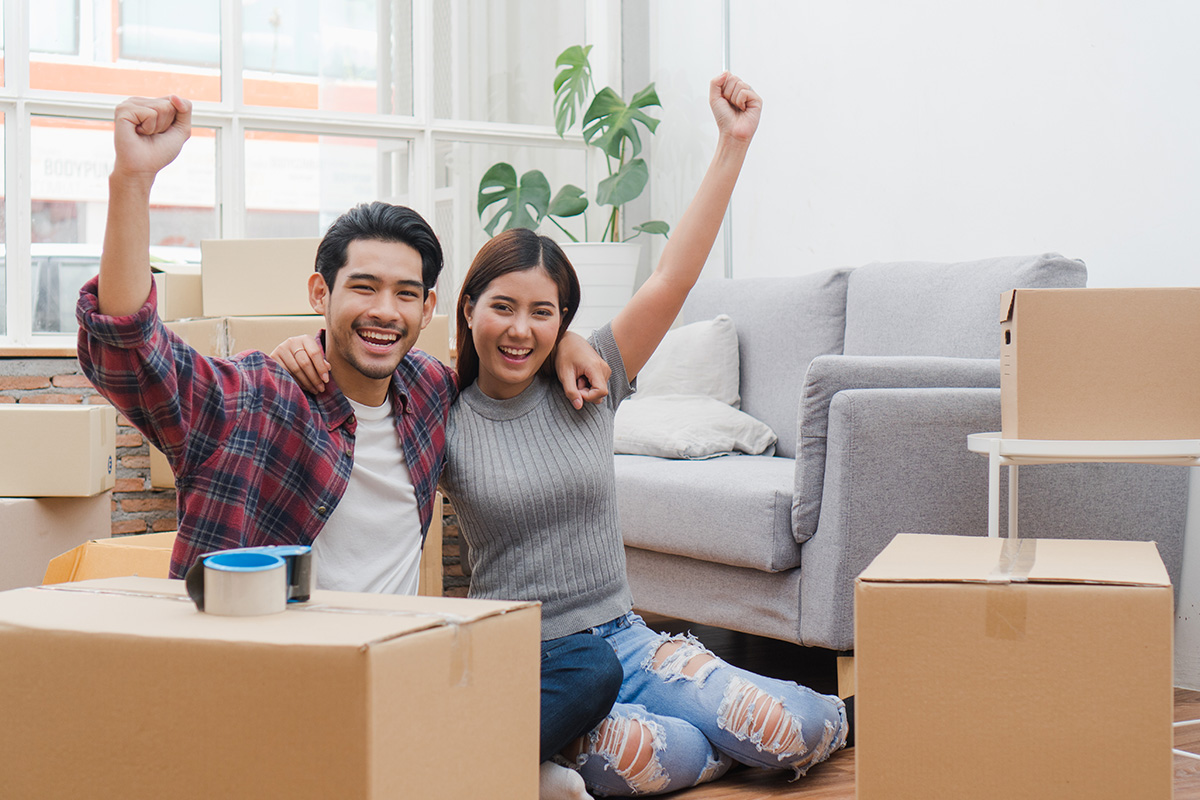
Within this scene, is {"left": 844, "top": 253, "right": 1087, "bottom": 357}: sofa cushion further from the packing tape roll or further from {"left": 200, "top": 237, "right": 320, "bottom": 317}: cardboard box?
the packing tape roll

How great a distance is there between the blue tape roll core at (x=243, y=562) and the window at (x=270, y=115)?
2885mm

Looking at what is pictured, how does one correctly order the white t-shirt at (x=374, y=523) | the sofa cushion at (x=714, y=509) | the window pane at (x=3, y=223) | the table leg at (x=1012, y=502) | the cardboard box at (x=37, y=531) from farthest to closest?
the window pane at (x=3, y=223) → the cardboard box at (x=37, y=531) → the sofa cushion at (x=714, y=509) → the table leg at (x=1012, y=502) → the white t-shirt at (x=374, y=523)

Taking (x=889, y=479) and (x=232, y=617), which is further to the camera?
(x=889, y=479)

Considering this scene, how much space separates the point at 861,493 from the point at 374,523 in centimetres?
96

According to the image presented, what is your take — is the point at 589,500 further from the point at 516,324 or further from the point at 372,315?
the point at 372,315

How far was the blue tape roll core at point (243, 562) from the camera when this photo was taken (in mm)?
649

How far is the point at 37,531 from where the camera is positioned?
218 centimetres

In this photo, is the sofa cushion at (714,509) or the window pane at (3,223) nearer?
the sofa cushion at (714,509)

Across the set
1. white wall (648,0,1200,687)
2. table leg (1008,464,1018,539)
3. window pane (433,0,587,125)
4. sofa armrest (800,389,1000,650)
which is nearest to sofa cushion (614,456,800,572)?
sofa armrest (800,389,1000,650)

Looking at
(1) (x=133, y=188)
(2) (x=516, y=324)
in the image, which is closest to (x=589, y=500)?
(2) (x=516, y=324)

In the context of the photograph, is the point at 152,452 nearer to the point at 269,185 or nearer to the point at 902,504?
the point at 269,185

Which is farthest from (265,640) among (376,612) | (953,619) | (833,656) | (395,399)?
(833,656)

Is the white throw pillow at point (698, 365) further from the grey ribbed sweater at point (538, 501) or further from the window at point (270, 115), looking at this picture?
the grey ribbed sweater at point (538, 501)

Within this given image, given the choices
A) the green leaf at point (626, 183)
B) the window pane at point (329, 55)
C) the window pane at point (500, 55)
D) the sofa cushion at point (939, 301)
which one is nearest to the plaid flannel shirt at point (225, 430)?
the sofa cushion at point (939, 301)
